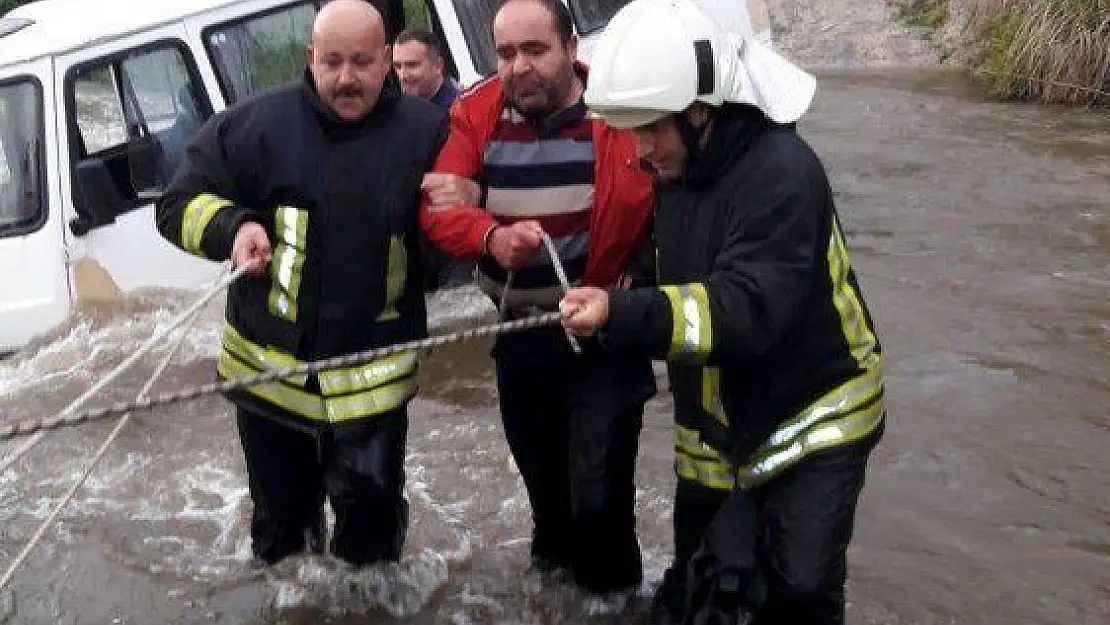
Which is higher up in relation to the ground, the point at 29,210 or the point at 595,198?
the point at 595,198

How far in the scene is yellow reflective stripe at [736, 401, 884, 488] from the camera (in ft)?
11.7

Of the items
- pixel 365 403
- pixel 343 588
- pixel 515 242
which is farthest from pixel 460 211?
Result: pixel 343 588

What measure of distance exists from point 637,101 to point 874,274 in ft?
20.0

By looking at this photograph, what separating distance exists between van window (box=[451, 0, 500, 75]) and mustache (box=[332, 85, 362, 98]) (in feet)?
15.4

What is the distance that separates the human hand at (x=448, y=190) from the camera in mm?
4023

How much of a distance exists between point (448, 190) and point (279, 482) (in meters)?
1.14

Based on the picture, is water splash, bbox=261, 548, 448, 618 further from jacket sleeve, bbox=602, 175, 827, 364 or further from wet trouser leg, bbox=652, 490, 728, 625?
jacket sleeve, bbox=602, 175, 827, 364

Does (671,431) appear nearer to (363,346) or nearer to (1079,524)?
(1079,524)

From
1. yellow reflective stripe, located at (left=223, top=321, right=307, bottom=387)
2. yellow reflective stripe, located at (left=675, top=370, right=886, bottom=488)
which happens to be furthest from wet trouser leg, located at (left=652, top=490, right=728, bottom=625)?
→ yellow reflective stripe, located at (left=223, top=321, right=307, bottom=387)

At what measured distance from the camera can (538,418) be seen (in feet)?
14.8

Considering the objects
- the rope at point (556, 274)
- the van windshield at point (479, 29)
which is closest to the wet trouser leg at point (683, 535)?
the rope at point (556, 274)

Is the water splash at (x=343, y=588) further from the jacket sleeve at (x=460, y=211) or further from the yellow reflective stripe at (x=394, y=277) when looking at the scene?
the jacket sleeve at (x=460, y=211)

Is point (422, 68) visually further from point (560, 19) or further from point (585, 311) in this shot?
point (585, 311)

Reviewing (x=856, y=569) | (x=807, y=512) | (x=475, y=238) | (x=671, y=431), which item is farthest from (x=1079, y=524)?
(x=475, y=238)
